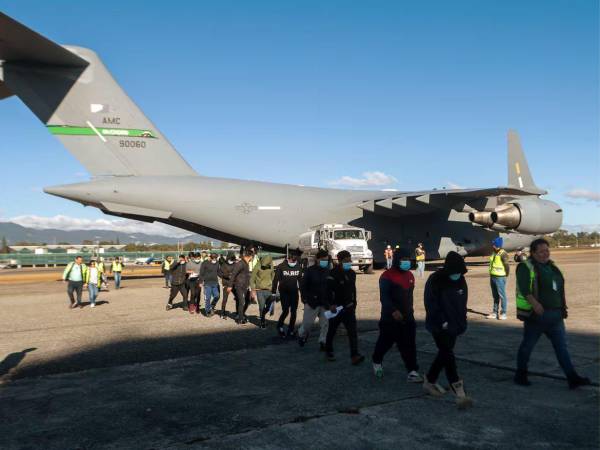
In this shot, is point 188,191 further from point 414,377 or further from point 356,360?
point 414,377

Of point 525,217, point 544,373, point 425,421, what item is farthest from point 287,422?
point 525,217

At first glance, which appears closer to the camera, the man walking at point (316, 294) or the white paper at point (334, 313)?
the white paper at point (334, 313)

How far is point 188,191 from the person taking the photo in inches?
880

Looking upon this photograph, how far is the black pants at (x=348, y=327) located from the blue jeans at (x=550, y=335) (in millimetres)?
2231

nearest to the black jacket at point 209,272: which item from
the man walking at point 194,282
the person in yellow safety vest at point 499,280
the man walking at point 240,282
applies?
the man walking at point 194,282

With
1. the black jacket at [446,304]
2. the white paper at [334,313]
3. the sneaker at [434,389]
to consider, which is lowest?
the sneaker at [434,389]

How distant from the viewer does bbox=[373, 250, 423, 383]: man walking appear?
608 centimetres

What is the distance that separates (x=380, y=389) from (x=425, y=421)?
1.11m

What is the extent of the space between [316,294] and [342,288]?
1.04 metres

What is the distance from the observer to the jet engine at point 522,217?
76.3 feet

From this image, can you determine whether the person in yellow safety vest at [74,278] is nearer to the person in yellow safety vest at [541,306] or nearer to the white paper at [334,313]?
the white paper at [334,313]

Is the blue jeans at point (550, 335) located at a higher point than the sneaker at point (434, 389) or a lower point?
higher

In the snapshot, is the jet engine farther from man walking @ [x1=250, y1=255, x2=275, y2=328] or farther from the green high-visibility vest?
the green high-visibility vest

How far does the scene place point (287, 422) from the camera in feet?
15.5
